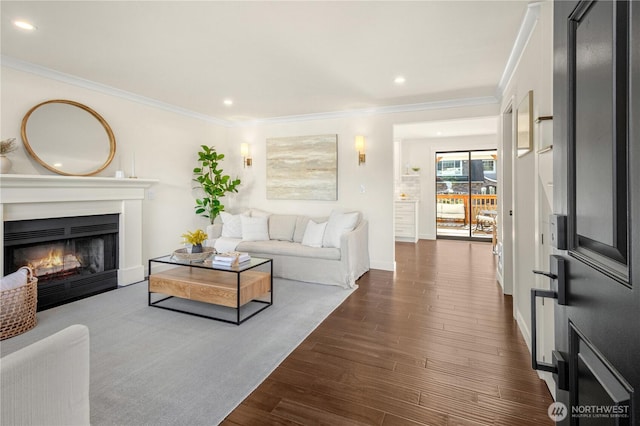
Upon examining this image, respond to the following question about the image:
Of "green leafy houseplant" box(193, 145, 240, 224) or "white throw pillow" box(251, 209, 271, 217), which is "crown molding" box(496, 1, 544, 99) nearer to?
"white throw pillow" box(251, 209, 271, 217)

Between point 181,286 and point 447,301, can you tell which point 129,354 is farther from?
point 447,301

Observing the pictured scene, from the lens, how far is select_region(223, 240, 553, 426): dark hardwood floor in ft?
5.84

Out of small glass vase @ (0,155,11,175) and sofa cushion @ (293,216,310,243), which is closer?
small glass vase @ (0,155,11,175)

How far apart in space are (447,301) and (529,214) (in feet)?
4.58

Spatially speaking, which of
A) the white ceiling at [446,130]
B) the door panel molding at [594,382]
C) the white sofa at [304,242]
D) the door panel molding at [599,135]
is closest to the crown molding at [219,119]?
the white ceiling at [446,130]

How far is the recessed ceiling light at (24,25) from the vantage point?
97.3 inches

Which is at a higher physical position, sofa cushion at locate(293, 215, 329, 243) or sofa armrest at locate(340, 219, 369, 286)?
sofa cushion at locate(293, 215, 329, 243)

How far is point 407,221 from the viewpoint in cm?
772

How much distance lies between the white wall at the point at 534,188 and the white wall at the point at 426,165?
15.8 feet

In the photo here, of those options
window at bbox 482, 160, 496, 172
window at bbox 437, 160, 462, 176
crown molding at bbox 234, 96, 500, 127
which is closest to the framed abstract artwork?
crown molding at bbox 234, 96, 500, 127

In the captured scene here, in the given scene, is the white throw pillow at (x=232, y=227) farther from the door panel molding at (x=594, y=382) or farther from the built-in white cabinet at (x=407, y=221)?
the door panel molding at (x=594, y=382)

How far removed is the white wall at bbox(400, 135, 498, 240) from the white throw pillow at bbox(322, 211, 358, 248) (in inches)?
167

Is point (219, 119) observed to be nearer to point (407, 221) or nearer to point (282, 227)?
point (282, 227)

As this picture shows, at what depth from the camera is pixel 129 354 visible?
239 cm
